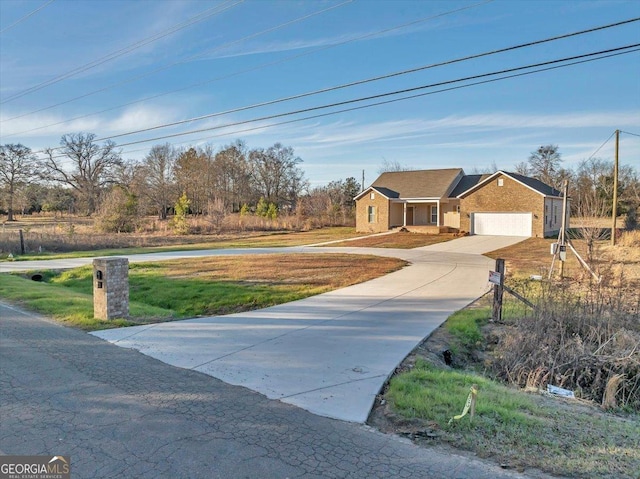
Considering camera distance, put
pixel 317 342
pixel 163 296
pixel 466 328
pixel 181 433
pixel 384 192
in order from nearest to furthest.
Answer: pixel 181 433 < pixel 317 342 < pixel 466 328 < pixel 163 296 < pixel 384 192

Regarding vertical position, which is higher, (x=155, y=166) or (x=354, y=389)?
(x=155, y=166)

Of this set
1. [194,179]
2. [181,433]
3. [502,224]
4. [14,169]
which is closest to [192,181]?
[194,179]

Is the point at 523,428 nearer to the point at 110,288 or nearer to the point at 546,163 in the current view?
the point at 110,288

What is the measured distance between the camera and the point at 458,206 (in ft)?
116

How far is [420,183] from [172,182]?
3040 centimetres

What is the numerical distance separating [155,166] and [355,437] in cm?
5238

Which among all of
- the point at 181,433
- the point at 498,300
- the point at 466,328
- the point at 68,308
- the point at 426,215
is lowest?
the point at 466,328

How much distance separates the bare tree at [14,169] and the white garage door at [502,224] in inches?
1862

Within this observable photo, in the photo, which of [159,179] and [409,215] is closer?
[409,215]

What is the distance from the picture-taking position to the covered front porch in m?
34.0

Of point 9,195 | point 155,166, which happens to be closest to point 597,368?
point 155,166

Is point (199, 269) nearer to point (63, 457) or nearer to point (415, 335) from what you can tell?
point (415, 335)

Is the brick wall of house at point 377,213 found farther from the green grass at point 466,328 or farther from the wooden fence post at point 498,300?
the wooden fence post at point 498,300

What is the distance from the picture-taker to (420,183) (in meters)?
37.1
